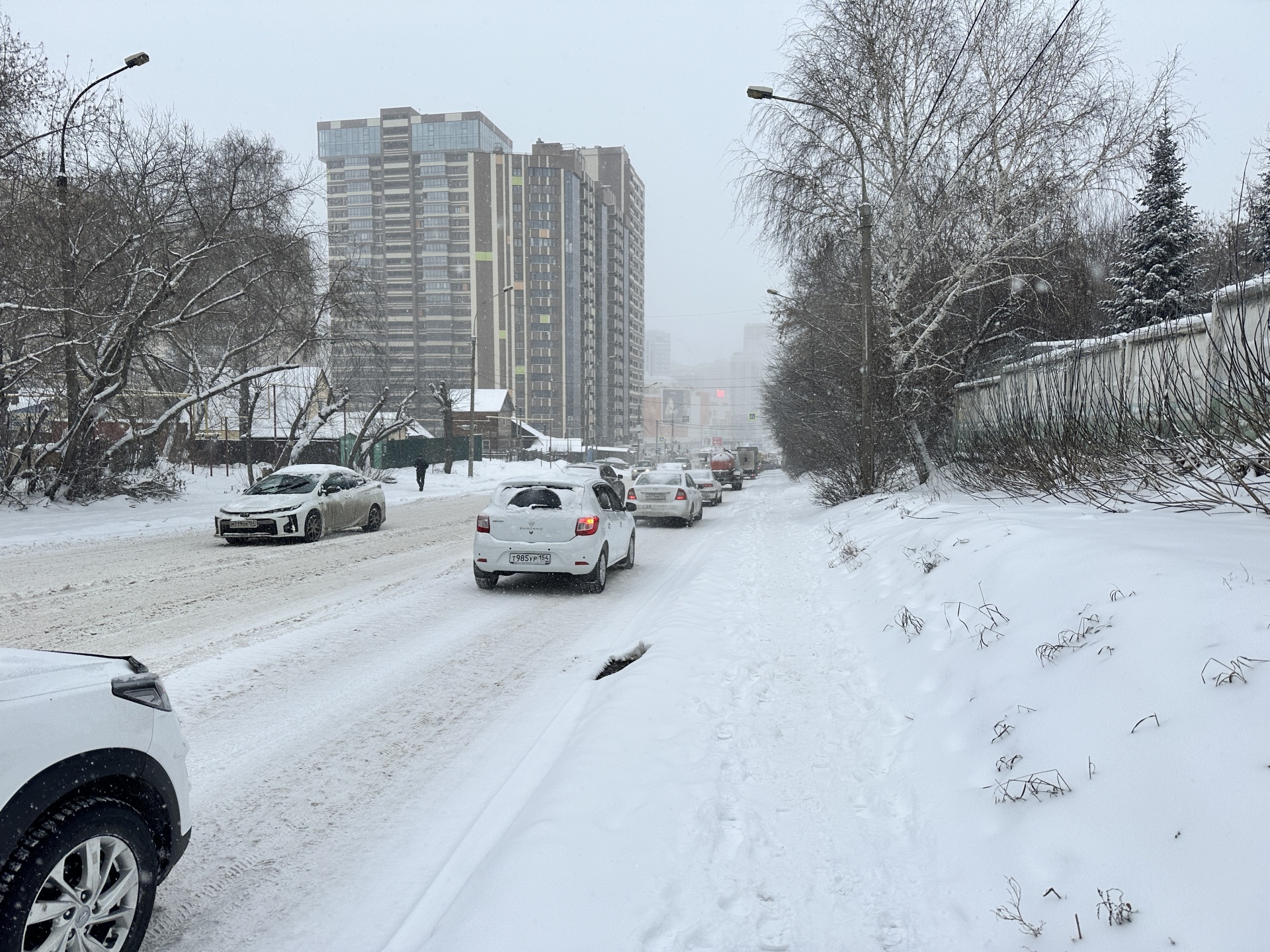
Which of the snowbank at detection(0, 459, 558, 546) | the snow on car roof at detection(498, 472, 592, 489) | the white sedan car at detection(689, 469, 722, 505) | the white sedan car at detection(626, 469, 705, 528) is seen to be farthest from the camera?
the white sedan car at detection(689, 469, 722, 505)

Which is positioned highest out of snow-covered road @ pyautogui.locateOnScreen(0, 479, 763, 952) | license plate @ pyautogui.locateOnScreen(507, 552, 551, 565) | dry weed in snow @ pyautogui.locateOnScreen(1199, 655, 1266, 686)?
dry weed in snow @ pyautogui.locateOnScreen(1199, 655, 1266, 686)

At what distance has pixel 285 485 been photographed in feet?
51.7

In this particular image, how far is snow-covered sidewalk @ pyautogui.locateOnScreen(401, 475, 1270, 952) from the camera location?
8.92ft

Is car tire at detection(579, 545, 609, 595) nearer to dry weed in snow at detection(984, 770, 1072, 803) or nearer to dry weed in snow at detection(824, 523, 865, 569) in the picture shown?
dry weed in snow at detection(824, 523, 865, 569)

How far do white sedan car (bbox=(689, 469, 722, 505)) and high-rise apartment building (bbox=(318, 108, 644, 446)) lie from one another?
105231 mm

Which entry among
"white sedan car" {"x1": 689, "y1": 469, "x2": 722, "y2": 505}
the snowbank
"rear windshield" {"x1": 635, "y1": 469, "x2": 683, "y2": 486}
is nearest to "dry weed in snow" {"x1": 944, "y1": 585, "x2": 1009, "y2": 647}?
"rear windshield" {"x1": 635, "y1": 469, "x2": 683, "y2": 486}

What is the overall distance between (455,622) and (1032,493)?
7205mm

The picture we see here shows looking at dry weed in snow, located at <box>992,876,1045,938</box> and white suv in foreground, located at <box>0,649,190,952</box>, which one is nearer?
white suv in foreground, located at <box>0,649,190,952</box>

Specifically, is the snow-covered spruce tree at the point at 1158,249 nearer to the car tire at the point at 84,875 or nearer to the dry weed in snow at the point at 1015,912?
the dry weed in snow at the point at 1015,912

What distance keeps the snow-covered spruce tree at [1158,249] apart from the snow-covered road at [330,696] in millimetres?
20454

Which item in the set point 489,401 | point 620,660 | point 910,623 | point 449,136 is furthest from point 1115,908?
point 449,136

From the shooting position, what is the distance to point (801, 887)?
3182 mm

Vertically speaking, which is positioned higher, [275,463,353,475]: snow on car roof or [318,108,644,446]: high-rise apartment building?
[318,108,644,446]: high-rise apartment building

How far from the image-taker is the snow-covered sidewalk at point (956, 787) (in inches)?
107
